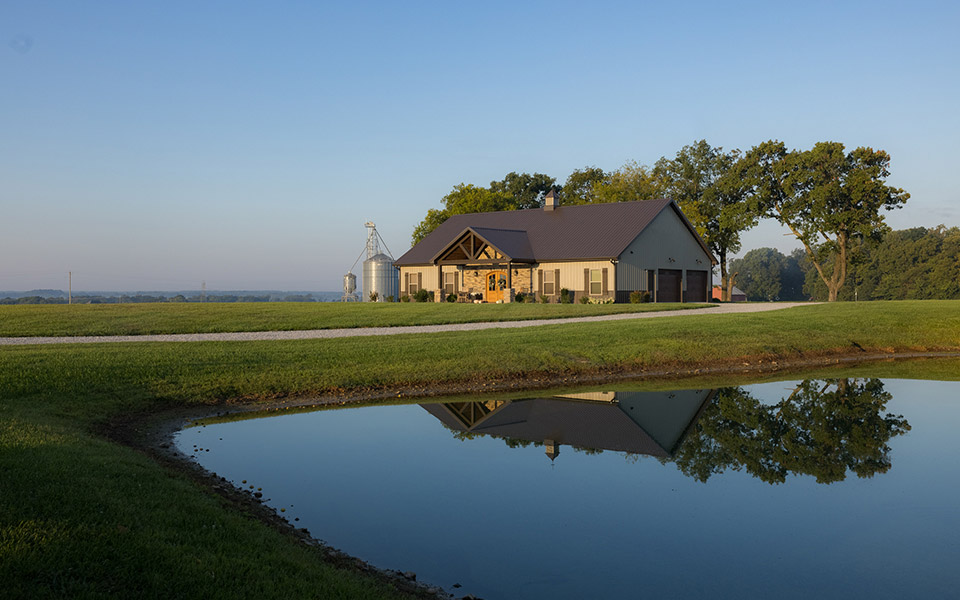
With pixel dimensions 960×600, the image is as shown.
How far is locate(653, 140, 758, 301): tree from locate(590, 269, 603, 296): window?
19.6 m

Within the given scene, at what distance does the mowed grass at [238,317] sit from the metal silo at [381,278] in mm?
20464

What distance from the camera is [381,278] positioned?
188ft

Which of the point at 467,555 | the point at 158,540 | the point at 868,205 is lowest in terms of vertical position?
the point at 467,555

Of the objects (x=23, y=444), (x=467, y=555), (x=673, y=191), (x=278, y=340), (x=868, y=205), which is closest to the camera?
(x=467, y=555)

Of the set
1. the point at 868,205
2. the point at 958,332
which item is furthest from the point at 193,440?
the point at 868,205

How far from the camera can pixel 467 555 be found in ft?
21.6

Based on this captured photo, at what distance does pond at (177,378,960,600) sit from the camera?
6.17m

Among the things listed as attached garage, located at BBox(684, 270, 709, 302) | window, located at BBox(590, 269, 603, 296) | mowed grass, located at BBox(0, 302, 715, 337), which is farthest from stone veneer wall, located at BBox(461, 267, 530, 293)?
attached garage, located at BBox(684, 270, 709, 302)

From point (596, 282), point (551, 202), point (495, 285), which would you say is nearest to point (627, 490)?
point (596, 282)

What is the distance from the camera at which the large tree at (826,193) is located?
5275 centimetres

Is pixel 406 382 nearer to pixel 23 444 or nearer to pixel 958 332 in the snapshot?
pixel 23 444

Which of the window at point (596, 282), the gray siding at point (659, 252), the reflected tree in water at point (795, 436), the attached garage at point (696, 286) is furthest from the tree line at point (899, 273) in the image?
the reflected tree in water at point (795, 436)

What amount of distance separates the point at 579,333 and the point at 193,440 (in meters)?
13.6

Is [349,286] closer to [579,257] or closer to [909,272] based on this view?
[579,257]
